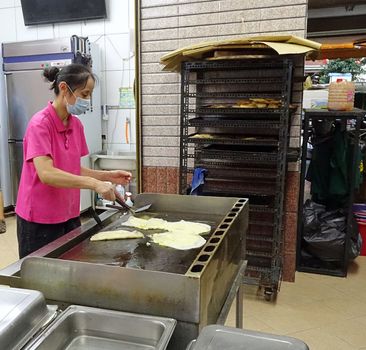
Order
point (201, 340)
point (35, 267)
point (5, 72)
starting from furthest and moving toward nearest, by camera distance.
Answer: point (5, 72) → point (35, 267) → point (201, 340)

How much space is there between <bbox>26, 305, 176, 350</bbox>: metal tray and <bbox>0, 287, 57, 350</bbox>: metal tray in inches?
1.3

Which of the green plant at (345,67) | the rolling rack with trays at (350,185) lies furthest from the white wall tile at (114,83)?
the green plant at (345,67)

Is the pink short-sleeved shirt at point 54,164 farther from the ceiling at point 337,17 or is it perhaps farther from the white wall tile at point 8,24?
the white wall tile at point 8,24

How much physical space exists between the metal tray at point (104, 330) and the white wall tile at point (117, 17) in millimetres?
3870

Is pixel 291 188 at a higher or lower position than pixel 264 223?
higher

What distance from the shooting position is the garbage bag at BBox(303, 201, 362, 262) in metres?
3.06

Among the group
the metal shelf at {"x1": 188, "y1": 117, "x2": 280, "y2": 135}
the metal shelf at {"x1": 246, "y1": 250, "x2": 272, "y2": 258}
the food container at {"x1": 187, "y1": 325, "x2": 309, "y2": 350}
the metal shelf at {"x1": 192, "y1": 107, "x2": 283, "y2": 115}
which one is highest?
the metal shelf at {"x1": 192, "y1": 107, "x2": 283, "y2": 115}

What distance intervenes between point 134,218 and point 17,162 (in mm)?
3332

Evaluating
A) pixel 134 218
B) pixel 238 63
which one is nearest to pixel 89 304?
pixel 134 218

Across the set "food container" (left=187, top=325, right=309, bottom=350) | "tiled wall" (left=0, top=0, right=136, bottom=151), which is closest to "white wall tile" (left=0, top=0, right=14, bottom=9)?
"tiled wall" (left=0, top=0, right=136, bottom=151)

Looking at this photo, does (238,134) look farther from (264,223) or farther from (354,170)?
(354,170)

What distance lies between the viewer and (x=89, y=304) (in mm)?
1002

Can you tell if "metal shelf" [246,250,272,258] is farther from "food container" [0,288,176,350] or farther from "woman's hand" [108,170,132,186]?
"food container" [0,288,176,350]

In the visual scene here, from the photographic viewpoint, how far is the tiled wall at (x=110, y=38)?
427 cm
